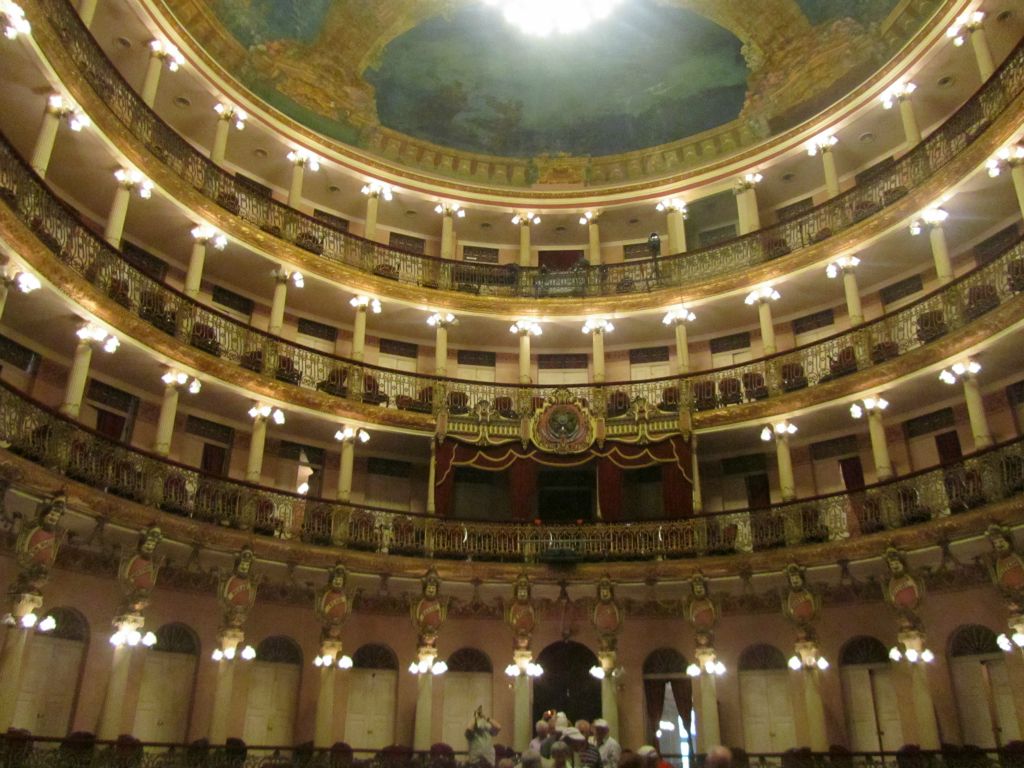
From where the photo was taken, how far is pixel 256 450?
23375mm

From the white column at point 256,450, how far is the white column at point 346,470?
2310mm

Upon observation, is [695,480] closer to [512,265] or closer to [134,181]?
[512,265]

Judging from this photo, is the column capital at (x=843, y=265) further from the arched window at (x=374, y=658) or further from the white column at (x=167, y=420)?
the white column at (x=167, y=420)

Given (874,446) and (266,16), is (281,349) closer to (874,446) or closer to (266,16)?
(266,16)

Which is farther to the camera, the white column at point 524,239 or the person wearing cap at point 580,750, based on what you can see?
the white column at point 524,239

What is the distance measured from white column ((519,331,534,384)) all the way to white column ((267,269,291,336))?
7967 millimetres

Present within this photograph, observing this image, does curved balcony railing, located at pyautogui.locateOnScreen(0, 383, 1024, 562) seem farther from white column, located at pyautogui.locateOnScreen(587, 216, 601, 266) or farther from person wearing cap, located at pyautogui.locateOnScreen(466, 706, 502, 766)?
white column, located at pyautogui.locateOnScreen(587, 216, 601, 266)

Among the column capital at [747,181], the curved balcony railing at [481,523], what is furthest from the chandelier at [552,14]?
the curved balcony railing at [481,523]

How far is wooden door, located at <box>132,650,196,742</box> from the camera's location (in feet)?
67.5

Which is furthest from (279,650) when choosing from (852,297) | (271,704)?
(852,297)

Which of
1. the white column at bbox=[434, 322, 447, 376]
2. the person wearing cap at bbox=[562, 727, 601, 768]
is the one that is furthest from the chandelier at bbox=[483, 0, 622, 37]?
the person wearing cap at bbox=[562, 727, 601, 768]

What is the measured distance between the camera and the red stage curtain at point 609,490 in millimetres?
24594

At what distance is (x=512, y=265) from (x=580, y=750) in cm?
2160

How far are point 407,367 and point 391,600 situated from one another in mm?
8547
